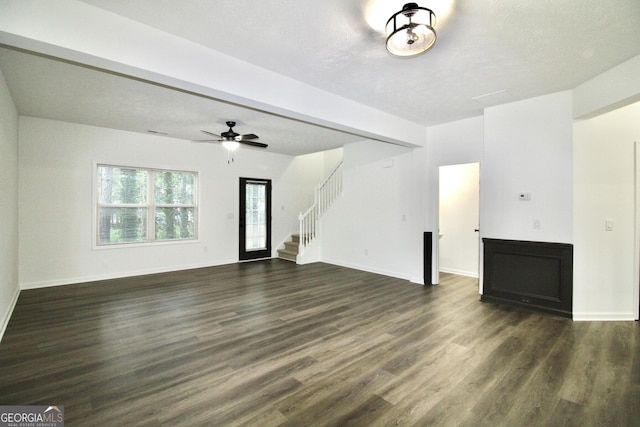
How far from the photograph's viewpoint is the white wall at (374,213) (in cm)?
573

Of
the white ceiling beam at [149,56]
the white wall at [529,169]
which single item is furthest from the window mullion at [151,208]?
the white wall at [529,169]

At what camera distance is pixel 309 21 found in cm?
233

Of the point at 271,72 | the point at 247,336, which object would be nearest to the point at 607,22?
the point at 271,72

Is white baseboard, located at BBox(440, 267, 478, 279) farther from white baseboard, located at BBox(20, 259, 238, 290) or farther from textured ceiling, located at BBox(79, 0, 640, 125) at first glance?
white baseboard, located at BBox(20, 259, 238, 290)

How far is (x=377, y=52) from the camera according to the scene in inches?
109

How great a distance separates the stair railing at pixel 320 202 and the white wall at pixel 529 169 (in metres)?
3.51

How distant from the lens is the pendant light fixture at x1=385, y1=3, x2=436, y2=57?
209cm

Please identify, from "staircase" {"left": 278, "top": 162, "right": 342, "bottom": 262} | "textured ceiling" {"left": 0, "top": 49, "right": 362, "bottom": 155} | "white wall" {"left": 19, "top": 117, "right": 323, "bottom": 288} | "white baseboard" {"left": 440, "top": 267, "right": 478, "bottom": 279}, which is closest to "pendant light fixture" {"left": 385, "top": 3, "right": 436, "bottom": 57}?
"textured ceiling" {"left": 0, "top": 49, "right": 362, "bottom": 155}

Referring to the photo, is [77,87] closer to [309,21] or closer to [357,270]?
[309,21]

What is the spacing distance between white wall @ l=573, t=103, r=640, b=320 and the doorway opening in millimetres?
2102

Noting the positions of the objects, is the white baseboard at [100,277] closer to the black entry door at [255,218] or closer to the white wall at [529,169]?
the black entry door at [255,218]

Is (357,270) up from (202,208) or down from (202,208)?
down

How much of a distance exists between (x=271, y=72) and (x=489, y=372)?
3599 mm

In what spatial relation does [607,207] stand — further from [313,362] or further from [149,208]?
[149,208]
